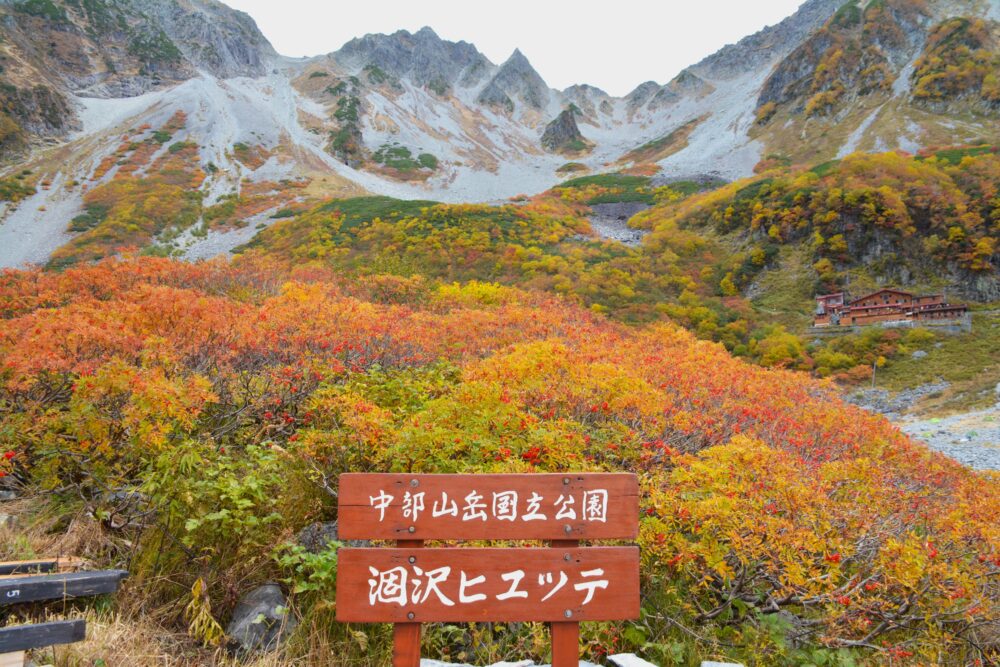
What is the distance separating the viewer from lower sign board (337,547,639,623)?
2.63 meters

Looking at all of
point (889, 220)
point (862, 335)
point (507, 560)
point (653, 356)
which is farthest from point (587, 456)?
point (889, 220)

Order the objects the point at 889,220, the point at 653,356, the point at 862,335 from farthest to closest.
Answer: the point at 889,220
the point at 862,335
the point at 653,356

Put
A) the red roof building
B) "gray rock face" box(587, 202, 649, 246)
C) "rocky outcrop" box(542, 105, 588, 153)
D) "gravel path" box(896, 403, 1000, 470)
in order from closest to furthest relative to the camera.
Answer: "gravel path" box(896, 403, 1000, 470) < the red roof building < "gray rock face" box(587, 202, 649, 246) < "rocky outcrop" box(542, 105, 588, 153)

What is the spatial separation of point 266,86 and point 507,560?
105 m

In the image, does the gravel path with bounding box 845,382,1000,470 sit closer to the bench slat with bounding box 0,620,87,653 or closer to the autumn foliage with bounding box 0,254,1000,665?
the autumn foliage with bounding box 0,254,1000,665

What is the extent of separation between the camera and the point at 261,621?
3.32 m

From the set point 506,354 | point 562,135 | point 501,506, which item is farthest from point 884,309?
point 562,135

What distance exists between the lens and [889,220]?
3281 cm

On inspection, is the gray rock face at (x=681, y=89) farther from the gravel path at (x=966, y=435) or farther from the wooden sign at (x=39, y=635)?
the wooden sign at (x=39, y=635)

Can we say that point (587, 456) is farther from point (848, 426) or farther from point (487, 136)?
point (487, 136)

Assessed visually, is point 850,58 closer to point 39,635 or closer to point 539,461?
point 539,461

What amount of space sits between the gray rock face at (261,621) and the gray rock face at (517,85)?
134 m

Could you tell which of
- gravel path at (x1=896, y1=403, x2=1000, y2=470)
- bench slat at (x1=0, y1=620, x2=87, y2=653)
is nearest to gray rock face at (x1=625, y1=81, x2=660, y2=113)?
gravel path at (x1=896, y1=403, x2=1000, y2=470)

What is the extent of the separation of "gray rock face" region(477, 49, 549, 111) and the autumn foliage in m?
130
